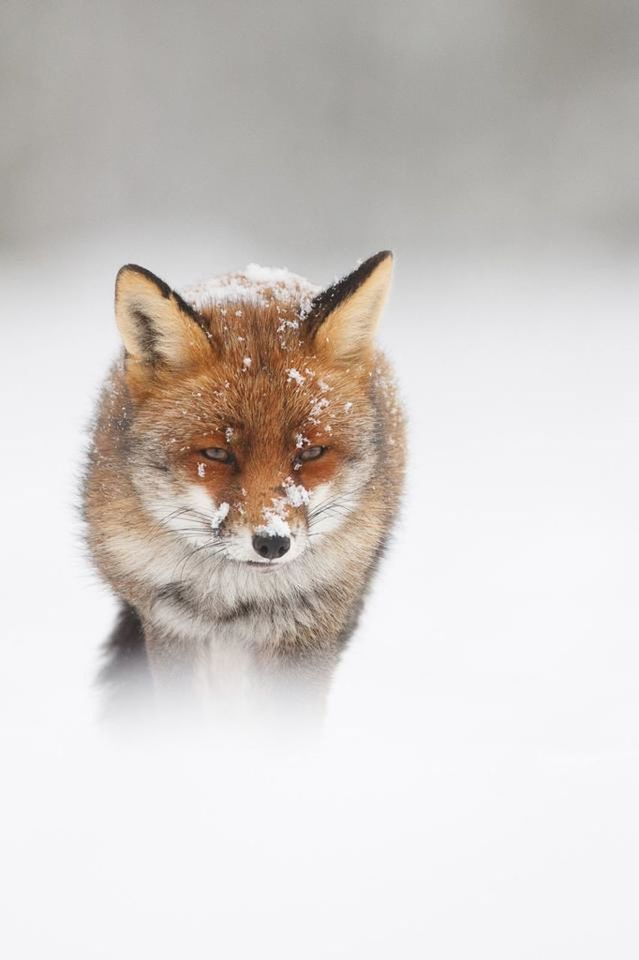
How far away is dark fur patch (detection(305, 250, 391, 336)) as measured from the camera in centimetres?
271

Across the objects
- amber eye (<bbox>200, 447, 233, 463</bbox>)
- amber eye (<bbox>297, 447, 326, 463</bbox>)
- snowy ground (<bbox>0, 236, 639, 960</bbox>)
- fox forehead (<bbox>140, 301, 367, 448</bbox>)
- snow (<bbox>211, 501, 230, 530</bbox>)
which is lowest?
snowy ground (<bbox>0, 236, 639, 960</bbox>)

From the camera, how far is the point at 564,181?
13891 millimetres

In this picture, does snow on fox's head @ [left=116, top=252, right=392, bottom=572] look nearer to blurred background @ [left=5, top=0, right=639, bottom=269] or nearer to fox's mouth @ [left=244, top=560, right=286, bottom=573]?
fox's mouth @ [left=244, top=560, right=286, bottom=573]

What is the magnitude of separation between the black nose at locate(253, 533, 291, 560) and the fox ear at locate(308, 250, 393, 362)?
0.65m

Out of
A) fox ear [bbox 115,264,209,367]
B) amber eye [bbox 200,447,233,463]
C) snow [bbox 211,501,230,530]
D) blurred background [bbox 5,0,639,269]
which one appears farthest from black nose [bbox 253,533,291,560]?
blurred background [bbox 5,0,639,269]

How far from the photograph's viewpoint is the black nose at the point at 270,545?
250cm

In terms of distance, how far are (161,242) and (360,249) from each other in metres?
2.63

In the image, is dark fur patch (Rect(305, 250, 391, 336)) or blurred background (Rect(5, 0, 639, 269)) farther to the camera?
blurred background (Rect(5, 0, 639, 269))

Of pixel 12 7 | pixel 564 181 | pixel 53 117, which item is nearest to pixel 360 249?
pixel 564 181

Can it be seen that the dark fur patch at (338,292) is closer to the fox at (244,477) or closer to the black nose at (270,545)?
the fox at (244,477)

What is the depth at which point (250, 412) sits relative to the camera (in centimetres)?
262

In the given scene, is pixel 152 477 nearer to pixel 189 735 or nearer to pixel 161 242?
pixel 189 735

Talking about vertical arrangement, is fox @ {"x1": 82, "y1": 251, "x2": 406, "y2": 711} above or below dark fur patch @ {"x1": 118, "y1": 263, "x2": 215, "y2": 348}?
below

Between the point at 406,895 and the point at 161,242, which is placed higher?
the point at 161,242
